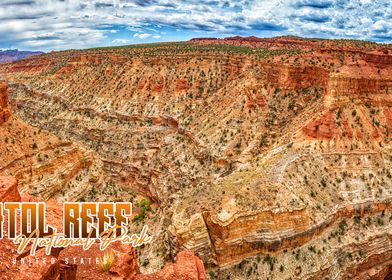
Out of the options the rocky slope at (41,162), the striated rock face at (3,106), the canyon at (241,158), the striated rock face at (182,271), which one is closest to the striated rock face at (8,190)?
the striated rock face at (182,271)

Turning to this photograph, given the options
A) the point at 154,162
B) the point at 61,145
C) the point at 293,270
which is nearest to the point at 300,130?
the point at 293,270

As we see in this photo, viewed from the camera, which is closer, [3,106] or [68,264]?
[68,264]

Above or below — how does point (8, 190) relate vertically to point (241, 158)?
above

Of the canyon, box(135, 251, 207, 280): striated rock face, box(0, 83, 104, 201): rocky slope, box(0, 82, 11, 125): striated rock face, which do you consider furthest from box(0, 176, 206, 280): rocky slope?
box(0, 82, 11, 125): striated rock face

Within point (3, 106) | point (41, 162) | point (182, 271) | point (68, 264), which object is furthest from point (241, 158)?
point (68, 264)

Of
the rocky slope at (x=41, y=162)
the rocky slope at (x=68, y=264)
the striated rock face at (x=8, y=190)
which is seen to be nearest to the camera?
the rocky slope at (x=68, y=264)

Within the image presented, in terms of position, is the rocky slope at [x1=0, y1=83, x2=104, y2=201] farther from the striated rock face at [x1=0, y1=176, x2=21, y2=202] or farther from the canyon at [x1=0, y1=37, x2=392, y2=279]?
the striated rock face at [x1=0, y1=176, x2=21, y2=202]

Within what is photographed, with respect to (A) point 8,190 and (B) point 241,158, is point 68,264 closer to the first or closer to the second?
(A) point 8,190

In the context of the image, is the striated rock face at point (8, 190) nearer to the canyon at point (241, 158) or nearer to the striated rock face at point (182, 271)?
the striated rock face at point (182, 271)

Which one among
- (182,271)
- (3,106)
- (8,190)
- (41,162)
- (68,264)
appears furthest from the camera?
(3,106)
